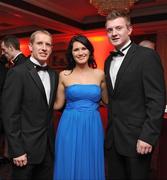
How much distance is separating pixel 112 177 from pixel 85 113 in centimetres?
55

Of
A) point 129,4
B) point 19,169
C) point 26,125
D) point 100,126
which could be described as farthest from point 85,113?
point 129,4

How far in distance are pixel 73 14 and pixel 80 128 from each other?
604cm

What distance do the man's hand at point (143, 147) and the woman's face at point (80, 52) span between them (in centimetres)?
84

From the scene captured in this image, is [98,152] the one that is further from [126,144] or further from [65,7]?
[65,7]

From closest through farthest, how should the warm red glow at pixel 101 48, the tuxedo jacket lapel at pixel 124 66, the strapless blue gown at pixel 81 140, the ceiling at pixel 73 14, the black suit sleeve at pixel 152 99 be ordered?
the black suit sleeve at pixel 152 99 → the tuxedo jacket lapel at pixel 124 66 → the strapless blue gown at pixel 81 140 → the ceiling at pixel 73 14 → the warm red glow at pixel 101 48

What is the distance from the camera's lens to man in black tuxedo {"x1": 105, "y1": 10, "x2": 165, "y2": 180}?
2197 mm

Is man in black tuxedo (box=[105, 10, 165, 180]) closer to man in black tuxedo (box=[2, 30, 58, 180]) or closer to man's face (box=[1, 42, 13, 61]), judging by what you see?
man in black tuxedo (box=[2, 30, 58, 180])

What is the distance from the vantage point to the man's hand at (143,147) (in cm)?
220

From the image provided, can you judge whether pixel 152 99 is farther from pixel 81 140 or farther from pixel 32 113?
pixel 32 113

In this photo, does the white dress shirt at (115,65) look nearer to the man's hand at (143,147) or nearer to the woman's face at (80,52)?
→ the woman's face at (80,52)

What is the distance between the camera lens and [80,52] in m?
2.62

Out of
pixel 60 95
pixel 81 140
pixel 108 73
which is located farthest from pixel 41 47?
pixel 81 140

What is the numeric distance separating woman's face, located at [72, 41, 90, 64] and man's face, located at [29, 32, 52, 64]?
245mm

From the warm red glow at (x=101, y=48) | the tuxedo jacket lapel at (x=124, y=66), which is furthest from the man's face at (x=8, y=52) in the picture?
the warm red glow at (x=101, y=48)
